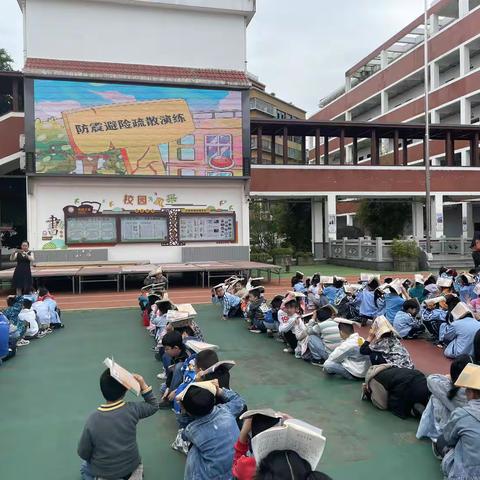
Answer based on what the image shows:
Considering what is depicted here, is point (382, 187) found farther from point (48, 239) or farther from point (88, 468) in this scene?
point (88, 468)

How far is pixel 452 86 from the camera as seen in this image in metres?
34.8

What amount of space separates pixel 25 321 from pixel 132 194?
1016 centimetres

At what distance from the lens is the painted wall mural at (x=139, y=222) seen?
1773cm

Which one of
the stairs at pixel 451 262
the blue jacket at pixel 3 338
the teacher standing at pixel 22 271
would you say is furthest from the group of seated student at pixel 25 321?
the stairs at pixel 451 262

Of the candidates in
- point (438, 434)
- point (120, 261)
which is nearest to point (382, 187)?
point (120, 261)

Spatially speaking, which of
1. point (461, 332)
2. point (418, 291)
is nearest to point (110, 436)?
point (461, 332)

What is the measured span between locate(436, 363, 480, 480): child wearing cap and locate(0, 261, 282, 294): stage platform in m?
12.4

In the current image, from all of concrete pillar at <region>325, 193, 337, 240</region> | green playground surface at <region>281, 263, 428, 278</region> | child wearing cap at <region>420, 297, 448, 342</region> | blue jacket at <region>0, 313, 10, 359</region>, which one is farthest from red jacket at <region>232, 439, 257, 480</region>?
concrete pillar at <region>325, 193, 337, 240</region>

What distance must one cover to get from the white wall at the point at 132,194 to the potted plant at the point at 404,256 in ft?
22.9

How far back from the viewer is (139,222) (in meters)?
18.5

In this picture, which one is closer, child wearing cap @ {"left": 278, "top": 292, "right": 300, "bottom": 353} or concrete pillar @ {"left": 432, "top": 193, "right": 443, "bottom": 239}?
child wearing cap @ {"left": 278, "top": 292, "right": 300, "bottom": 353}

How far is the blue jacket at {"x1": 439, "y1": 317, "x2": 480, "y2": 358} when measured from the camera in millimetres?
6211

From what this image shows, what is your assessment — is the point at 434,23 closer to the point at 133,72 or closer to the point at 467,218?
the point at 467,218

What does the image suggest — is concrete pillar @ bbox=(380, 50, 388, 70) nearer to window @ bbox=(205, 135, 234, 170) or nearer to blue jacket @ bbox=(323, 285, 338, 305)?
window @ bbox=(205, 135, 234, 170)
